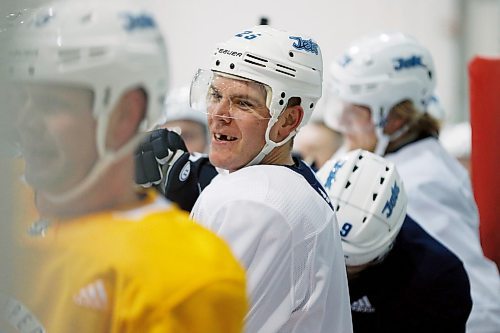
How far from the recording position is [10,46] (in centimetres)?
103

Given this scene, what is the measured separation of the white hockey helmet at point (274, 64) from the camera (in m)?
1.81

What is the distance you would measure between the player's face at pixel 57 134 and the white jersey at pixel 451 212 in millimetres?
1772

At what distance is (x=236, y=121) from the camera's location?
6.06 ft

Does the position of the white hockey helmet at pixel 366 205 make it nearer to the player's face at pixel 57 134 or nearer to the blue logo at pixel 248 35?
the blue logo at pixel 248 35

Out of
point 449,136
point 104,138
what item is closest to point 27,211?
point 104,138

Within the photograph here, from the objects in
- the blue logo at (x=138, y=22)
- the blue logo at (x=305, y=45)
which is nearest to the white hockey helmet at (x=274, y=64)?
the blue logo at (x=305, y=45)

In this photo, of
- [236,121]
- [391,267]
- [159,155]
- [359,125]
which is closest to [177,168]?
[159,155]

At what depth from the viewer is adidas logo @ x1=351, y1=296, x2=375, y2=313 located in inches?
85.7

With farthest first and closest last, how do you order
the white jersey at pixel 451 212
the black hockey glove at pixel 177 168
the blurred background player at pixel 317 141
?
the blurred background player at pixel 317 141
the white jersey at pixel 451 212
the black hockey glove at pixel 177 168

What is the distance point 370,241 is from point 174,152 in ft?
1.58

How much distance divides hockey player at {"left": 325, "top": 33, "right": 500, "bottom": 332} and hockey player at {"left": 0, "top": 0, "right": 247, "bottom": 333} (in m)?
1.83

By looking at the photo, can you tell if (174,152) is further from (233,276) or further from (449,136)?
(449,136)

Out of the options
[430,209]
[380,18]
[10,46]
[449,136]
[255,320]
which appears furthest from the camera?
[380,18]

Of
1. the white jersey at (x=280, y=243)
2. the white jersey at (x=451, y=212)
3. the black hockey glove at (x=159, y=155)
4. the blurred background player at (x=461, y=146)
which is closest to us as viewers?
the white jersey at (x=280, y=243)
